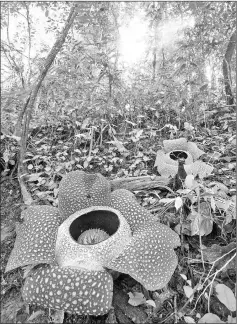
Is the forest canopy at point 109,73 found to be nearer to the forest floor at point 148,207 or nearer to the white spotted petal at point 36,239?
the forest floor at point 148,207

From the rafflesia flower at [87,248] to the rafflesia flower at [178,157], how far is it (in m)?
1.09

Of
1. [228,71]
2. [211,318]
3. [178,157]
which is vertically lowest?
[211,318]

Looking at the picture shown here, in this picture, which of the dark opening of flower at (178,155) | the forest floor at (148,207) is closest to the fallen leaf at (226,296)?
the forest floor at (148,207)

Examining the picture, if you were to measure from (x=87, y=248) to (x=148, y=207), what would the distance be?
84 centimetres

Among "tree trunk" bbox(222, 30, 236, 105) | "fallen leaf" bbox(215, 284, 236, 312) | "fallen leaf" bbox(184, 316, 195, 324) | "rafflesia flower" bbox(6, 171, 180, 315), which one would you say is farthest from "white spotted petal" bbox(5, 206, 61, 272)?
"tree trunk" bbox(222, 30, 236, 105)

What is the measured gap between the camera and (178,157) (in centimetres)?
328

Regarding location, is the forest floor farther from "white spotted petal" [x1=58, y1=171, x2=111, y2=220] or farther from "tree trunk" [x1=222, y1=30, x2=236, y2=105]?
"tree trunk" [x1=222, y1=30, x2=236, y2=105]

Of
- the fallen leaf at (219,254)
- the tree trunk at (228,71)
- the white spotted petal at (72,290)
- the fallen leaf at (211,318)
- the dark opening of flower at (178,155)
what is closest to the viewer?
the fallen leaf at (211,318)

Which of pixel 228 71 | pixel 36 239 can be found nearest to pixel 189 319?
pixel 36 239

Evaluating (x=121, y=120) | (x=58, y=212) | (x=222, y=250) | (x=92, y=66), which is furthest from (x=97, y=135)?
(x=222, y=250)

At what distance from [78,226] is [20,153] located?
1577mm

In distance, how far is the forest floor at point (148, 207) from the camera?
55.7 inches

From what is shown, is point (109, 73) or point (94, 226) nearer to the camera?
point (94, 226)

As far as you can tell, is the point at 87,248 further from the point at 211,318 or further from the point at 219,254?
the point at 219,254
